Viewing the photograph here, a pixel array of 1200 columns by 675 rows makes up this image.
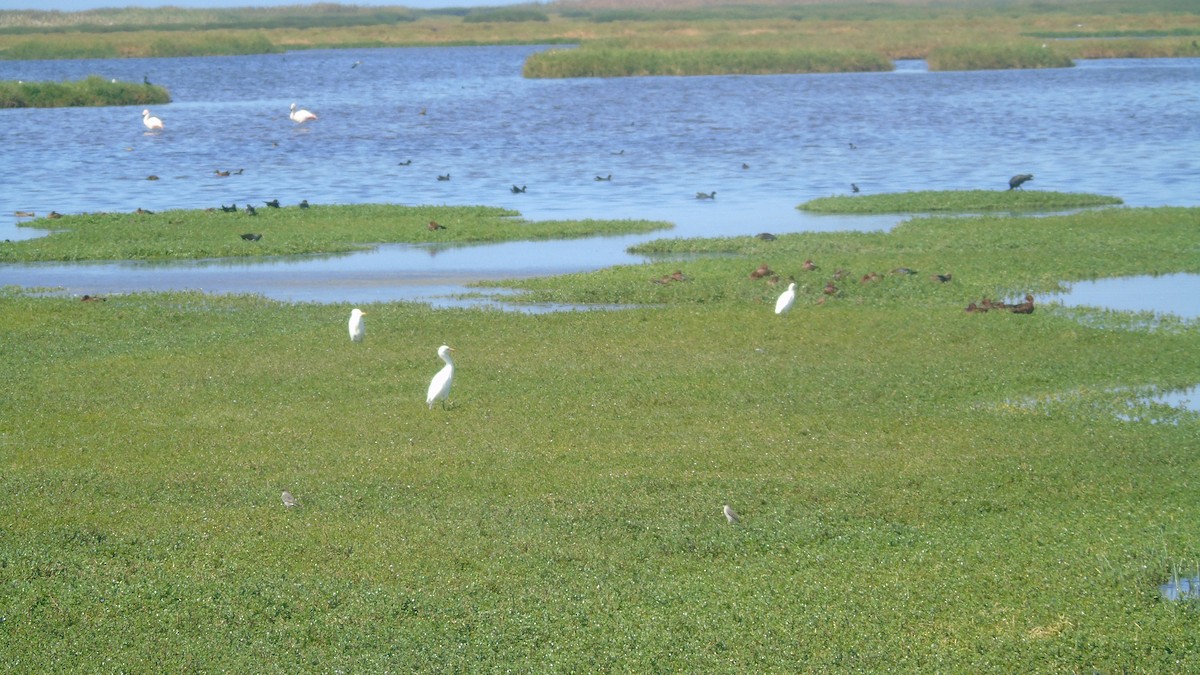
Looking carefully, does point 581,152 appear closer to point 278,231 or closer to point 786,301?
point 278,231

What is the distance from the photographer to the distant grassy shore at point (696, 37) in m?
75.6

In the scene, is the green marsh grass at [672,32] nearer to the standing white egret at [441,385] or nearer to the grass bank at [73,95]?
the grass bank at [73,95]

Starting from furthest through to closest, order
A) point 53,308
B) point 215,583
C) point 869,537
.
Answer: point 53,308, point 869,537, point 215,583

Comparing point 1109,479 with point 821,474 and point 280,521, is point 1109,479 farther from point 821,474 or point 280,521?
point 280,521

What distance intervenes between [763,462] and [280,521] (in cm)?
406

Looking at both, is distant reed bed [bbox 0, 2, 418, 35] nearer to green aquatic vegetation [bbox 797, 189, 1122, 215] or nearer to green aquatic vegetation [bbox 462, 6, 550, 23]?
green aquatic vegetation [bbox 462, 6, 550, 23]

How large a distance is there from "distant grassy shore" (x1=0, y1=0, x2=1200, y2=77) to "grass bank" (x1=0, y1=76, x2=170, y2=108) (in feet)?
73.9

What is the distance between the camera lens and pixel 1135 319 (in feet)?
58.6

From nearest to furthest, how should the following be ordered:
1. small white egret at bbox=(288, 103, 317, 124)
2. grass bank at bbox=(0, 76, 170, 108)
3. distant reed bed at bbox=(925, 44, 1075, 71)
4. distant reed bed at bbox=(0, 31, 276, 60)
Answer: small white egret at bbox=(288, 103, 317, 124) < grass bank at bbox=(0, 76, 170, 108) < distant reed bed at bbox=(925, 44, 1075, 71) < distant reed bed at bbox=(0, 31, 276, 60)

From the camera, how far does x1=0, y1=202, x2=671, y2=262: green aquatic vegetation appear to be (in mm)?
25859

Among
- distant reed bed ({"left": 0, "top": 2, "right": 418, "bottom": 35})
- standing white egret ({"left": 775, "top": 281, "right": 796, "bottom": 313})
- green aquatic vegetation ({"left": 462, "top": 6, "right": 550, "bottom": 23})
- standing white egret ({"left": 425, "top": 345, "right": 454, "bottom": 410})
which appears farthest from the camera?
green aquatic vegetation ({"left": 462, "top": 6, "right": 550, "bottom": 23})

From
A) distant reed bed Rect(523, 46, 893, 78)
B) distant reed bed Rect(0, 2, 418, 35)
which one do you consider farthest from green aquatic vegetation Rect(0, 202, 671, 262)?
distant reed bed Rect(0, 2, 418, 35)

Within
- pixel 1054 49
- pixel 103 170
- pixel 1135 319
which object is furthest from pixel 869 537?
pixel 1054 49

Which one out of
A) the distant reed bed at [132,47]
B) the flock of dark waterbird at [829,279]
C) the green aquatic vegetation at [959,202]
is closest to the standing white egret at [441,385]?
the flock of dark waterbird at [829,279]
